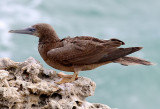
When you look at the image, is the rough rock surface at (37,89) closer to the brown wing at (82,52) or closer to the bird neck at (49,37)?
the brown wing at (82,52)

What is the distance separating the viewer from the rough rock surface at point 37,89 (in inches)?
217

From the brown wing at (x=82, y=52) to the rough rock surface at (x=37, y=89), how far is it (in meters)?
0.44

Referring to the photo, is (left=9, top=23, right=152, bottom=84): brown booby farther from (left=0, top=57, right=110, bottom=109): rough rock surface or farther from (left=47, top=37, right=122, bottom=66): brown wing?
(left=0, top=57, right=110, bottom=109): rough rock surface

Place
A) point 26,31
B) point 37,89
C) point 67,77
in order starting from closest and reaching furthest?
point 37,89 → point 67,77 → point 26,31

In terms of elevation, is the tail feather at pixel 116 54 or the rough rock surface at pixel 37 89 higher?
the tail feather at pixel 116 54

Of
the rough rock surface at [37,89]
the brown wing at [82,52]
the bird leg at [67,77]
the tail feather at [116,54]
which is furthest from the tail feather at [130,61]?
the bird leg at [67,77]

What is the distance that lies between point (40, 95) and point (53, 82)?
661 millimetres

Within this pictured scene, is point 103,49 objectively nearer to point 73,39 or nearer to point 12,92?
point 73,39

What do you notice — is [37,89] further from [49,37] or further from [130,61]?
[130,61]

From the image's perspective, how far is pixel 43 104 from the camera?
5828 millimetres

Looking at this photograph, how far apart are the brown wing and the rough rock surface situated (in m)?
0.44

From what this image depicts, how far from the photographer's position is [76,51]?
689cm

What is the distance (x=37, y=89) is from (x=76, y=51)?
160 cm

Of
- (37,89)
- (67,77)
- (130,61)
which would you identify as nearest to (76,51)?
(67,77)
